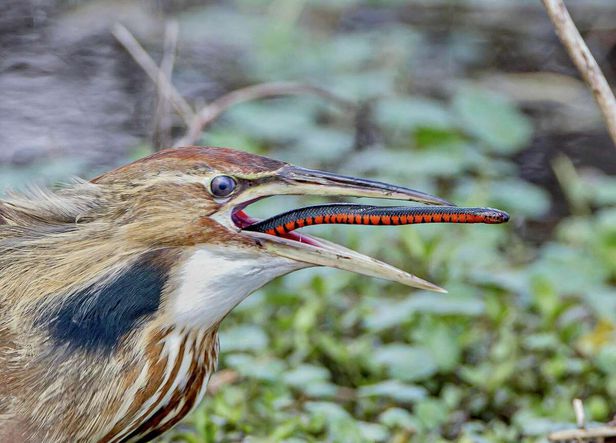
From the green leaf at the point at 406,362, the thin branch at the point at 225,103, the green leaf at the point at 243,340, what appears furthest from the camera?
the thin branch at the point at 225,103

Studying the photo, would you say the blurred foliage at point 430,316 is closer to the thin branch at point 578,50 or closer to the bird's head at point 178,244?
the bird's head at point 178,244

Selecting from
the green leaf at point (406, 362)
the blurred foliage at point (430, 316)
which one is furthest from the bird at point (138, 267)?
the green leaf at point (406, 362)

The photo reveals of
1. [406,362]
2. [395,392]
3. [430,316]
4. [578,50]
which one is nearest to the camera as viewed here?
[578,50]

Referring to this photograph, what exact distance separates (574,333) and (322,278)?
2.95ft

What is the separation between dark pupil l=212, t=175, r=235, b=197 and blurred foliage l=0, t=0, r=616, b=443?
1006 millimetres

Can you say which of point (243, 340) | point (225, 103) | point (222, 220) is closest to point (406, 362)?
point (243, 340)

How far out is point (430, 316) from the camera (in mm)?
4500

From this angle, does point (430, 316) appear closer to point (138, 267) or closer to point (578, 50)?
point (578, 50)

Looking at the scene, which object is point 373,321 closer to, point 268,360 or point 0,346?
point 268,360

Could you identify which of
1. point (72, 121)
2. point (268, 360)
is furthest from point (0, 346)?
point (72, 121)

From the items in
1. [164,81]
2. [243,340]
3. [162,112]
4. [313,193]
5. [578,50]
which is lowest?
[243,340]

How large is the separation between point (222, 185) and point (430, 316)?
168cm

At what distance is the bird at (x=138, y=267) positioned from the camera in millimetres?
2953

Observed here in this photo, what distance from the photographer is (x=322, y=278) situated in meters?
4.71
